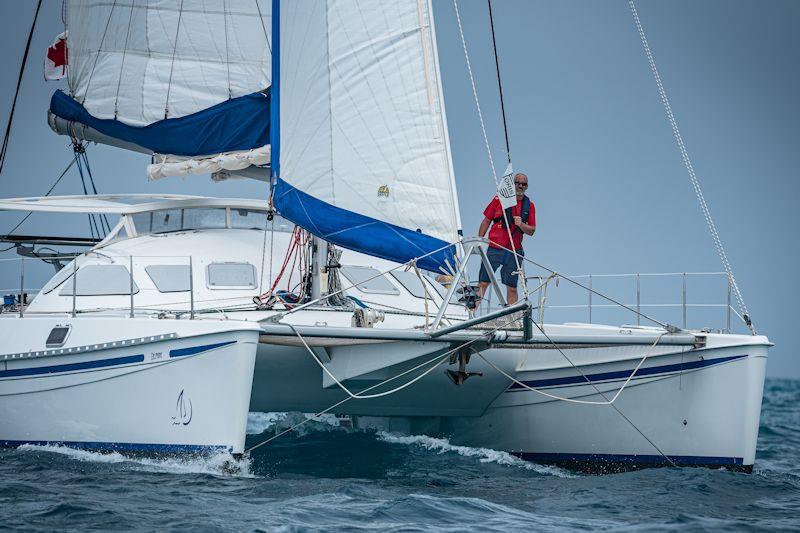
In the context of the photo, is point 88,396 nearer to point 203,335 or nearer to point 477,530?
point 203,335

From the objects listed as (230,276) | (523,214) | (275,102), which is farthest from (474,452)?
(275,102)

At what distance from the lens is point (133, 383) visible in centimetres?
928

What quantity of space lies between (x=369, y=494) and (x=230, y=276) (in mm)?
3629

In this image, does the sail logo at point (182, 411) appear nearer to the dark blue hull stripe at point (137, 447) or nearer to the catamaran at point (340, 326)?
the catamaran at point (340, 326)

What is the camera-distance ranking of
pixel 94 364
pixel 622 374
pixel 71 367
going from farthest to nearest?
pixel 622 374 < pixel 71 367 < pixel 94 364

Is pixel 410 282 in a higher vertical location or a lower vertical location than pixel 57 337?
higher

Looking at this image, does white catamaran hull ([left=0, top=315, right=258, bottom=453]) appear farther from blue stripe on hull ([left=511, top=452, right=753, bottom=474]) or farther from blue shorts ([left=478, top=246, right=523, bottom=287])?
blue stripe on hull ([left=511, top=452, right=753, bottom=474])

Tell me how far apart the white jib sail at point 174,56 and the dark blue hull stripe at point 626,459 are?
543 cm

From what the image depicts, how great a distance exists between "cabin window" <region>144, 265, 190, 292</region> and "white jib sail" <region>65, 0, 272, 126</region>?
7.45 feet

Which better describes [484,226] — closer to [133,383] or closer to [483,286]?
[483,286]

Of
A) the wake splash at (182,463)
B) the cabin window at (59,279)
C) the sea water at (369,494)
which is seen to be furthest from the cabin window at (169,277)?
the wake splash at (182,463)

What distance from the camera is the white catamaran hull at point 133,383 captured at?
889 centimetres

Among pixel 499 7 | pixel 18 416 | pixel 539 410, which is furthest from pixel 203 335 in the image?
pixel 499 7

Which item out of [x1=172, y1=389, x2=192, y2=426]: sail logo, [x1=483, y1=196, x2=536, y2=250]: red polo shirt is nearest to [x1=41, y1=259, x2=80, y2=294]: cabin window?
[x1=172, y1=389, x2=192, y2=426]: sail logo
